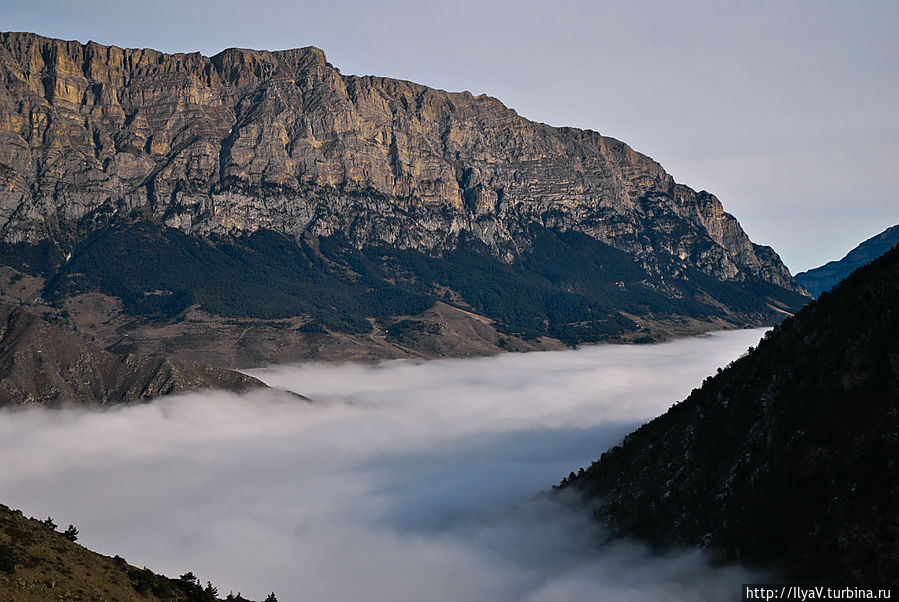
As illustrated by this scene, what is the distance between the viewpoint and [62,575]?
81.9m

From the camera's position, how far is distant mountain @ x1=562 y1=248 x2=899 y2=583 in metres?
104

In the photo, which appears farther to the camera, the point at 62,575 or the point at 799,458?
the point at 799,458

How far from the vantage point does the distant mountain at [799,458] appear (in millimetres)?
103688

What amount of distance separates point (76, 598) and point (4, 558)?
866cm

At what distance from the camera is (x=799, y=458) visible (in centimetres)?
11962

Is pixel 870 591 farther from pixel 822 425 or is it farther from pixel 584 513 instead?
pixel 584 513

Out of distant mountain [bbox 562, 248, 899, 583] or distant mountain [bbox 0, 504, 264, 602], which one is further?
distant mountain [bbox 562, 248, 899, 583]

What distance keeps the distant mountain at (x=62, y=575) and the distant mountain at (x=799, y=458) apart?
82148mm

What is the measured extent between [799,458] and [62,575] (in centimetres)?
10425

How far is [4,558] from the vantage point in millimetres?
77812

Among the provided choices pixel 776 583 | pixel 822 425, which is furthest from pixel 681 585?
pixel 822 425

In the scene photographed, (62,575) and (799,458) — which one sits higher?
(799,458)

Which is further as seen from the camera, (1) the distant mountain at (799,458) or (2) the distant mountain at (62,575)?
(1) the distant mountain at (799,458)

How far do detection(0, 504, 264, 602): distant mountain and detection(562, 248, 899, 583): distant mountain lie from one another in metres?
82.1
